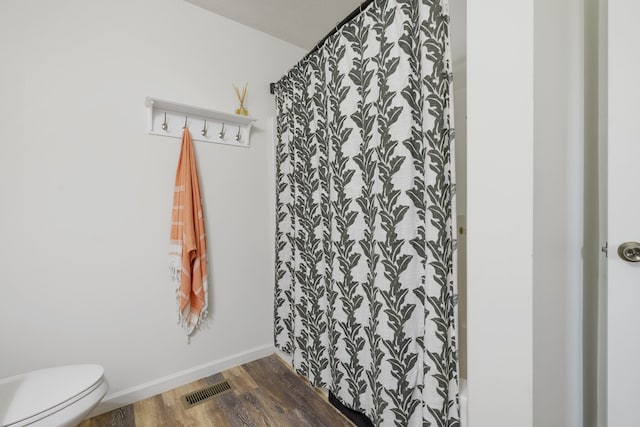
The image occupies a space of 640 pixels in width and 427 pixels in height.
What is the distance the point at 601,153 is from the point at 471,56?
0.52m

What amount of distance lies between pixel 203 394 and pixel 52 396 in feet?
2.58

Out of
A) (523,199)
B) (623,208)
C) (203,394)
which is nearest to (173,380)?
(203,394)

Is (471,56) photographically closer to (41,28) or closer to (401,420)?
(401,420)

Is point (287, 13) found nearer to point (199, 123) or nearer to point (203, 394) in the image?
point (199, 123)

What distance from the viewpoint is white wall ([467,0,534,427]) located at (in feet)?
2.32

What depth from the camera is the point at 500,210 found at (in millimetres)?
751

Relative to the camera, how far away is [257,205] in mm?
2064

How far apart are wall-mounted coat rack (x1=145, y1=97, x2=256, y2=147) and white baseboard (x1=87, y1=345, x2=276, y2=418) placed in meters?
1.50

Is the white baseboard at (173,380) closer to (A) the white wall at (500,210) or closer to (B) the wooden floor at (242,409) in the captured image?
(B) the wooden floor at (242,409)

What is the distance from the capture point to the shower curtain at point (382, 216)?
100cm

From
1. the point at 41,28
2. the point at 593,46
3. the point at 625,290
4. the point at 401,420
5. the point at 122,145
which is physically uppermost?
the point at 41,28

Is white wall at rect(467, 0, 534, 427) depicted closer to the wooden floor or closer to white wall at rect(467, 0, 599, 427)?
white wall at rect(467, 0, 599, 427)

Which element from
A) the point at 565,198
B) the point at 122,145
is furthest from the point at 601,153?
the point at 122,145

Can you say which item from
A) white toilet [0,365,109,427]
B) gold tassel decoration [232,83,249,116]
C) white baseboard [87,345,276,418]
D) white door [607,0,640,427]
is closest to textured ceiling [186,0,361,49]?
gold tassel decoration [232,83,249,116]
